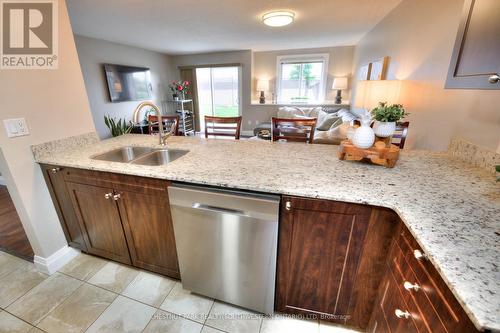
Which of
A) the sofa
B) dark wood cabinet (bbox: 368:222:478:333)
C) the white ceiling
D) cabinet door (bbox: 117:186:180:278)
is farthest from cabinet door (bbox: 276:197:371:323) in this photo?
the white ceiling

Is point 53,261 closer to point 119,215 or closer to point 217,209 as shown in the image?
point 119,215

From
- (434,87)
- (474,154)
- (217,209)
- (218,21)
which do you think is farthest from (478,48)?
(218,21)

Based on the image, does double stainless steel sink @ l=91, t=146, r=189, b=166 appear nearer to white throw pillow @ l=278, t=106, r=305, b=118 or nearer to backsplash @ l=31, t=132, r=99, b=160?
backsplash @ l=31, t=132, r=99, b=160

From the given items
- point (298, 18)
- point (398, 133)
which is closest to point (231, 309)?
point (398, 133)

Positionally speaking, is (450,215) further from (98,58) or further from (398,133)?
(98,58)

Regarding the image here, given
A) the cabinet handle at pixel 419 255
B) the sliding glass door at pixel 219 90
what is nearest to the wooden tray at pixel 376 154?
the cabinet handle at pixel 419 255

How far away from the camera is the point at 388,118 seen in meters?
1.27

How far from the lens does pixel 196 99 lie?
6.80 metres

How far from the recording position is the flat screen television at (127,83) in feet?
14.9

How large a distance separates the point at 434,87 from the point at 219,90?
564 cm

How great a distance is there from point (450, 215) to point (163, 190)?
4.42 feet

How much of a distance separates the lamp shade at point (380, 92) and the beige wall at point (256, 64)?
379cm

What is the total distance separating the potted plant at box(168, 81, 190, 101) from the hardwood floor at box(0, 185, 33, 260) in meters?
4.55

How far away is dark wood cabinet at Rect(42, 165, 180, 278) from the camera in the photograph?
1.33m
